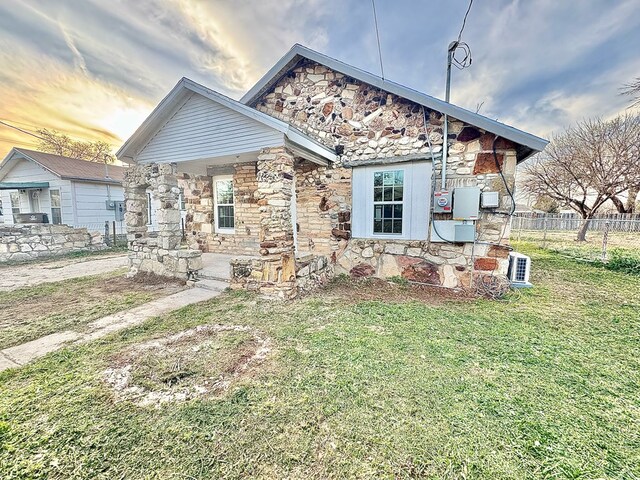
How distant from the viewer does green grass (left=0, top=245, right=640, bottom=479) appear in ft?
5.62

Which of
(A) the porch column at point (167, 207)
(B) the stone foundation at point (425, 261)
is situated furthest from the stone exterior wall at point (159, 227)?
(B) the stone foundation at point (425, 261)

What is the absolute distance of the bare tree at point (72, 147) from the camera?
72.9 feet

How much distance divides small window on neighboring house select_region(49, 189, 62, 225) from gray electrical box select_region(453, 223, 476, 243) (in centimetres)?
1711

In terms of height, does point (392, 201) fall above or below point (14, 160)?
below

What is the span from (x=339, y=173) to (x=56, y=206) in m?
14.8

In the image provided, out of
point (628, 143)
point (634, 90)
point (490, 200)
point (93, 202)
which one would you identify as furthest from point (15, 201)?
point (628, 143)

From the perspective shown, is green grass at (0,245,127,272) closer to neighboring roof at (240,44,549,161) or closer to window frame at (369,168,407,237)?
neighboring roof at (240,44,549,161)

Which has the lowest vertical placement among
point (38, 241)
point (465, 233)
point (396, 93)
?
point (38, 241)

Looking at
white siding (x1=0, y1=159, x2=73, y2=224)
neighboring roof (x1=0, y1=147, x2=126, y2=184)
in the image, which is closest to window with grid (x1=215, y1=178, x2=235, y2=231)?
neighboring roof (x1=0, y1=147, x2=126, y2=184)

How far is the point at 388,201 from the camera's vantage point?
6.14 metres

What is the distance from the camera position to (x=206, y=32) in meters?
7.88

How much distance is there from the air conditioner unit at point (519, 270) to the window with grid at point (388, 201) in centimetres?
271

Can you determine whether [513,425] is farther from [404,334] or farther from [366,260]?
[366,260]

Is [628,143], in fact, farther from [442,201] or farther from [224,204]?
[224,204]
